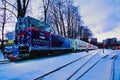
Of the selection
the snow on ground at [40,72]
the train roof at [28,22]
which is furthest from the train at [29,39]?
the snow on ground at [40,72]

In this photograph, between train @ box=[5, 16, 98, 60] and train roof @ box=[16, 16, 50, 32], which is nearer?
train @ box=[5, 16, 98, 60]

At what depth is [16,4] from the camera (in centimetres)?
2417

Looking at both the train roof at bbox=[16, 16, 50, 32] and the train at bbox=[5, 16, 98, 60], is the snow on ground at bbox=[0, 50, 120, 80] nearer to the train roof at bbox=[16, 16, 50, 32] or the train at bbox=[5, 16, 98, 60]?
the train at bbox=[5, 16, 98, 60]

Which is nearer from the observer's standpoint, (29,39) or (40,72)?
(40,72)

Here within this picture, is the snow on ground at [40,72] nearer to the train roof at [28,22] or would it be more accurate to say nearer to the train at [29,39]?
the train at [29,39]

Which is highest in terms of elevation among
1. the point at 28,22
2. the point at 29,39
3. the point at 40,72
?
the point at 28,22

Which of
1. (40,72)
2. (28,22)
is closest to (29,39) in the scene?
(28,22)

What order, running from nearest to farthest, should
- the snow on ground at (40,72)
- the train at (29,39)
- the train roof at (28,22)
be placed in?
the snow on ground at (40,72)
the train at (29,39)
the train roof at (28,22)

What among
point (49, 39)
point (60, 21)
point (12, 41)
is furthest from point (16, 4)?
point (60, 21)

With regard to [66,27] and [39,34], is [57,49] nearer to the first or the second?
[39,34]

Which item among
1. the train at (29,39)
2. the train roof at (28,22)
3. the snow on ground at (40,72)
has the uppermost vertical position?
the train roof at (28,22)

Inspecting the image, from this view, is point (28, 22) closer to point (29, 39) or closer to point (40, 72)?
point (29, 39)

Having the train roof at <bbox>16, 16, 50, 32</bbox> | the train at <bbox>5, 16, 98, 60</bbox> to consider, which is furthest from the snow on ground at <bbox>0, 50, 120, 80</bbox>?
the train roof at <bbox>16, 16, 50, 32</bbox>

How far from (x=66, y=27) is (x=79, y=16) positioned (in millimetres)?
9735
